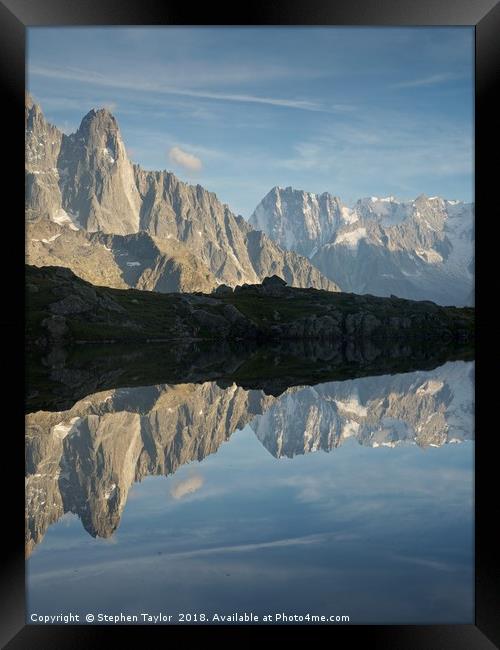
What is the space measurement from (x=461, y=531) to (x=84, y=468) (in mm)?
19505

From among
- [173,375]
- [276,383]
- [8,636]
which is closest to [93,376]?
[173,375]

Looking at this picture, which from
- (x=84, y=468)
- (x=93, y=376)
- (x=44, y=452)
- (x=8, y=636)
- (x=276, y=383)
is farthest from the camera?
(x=93, y=376)

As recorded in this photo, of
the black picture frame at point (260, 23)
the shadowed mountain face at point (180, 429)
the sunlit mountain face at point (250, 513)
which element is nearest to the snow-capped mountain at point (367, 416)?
the shadowed mountain face at point (180, 429)

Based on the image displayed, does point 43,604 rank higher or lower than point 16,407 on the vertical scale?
lower

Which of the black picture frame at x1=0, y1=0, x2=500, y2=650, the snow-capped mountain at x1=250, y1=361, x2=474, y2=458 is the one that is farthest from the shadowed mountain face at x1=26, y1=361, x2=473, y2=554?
the black picture frame at x1=0, y1=0, x2=500, y2=650

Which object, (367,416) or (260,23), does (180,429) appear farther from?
(260,23)

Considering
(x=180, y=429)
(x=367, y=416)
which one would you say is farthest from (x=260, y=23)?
(x=367, y=416)

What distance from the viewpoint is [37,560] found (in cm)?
2022

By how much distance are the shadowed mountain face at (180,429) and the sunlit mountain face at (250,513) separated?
0.16m

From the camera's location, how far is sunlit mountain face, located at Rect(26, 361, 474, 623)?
17062mm

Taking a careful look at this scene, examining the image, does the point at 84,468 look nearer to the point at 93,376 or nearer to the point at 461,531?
the point at 461,531

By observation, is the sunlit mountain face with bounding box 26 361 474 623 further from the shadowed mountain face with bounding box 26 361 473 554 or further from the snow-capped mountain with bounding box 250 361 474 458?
the snow-capped mountain with bounding box 250 361 474 458

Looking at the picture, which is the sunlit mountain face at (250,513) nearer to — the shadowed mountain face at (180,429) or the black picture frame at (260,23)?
the shadowed mountain face at (180,429)

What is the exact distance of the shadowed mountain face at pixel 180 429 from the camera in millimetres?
29562
